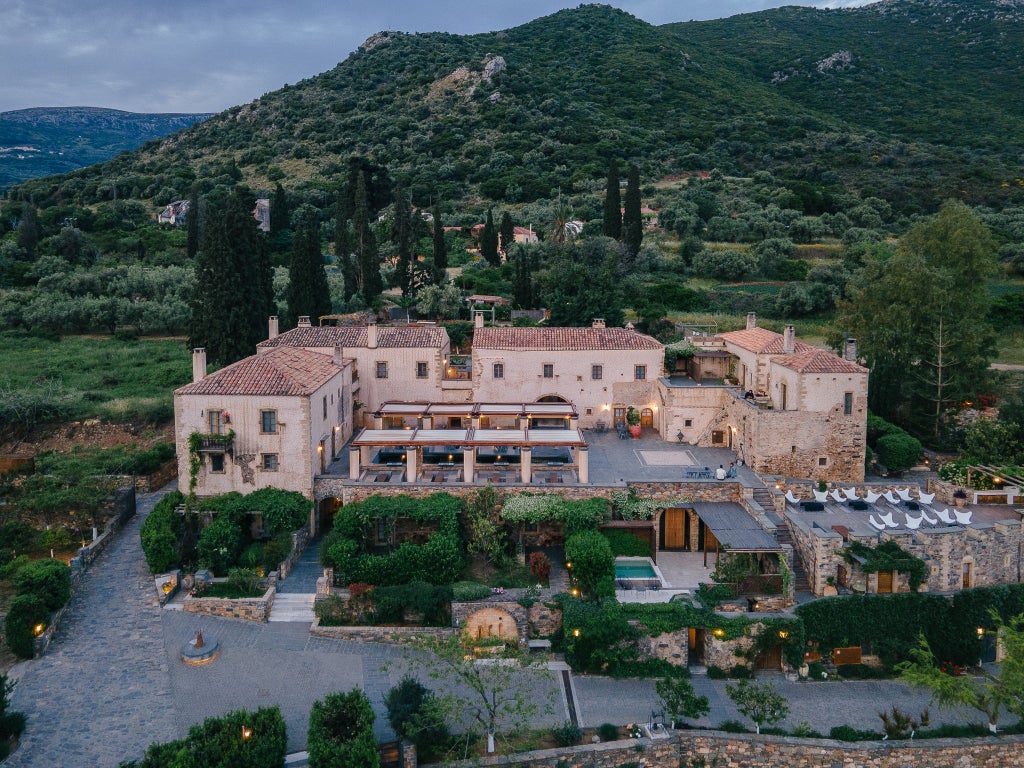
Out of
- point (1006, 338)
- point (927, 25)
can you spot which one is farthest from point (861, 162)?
point (927, 25)

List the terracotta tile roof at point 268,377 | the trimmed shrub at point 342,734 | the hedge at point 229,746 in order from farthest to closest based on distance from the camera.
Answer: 1. the terracotta tile roof at point 268,377
2. the trimmed shrub at point 342,734
3. the hedge at point 229,746

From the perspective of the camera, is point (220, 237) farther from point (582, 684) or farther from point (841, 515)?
point (841, 515)

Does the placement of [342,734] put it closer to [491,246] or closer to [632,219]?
[632,219]

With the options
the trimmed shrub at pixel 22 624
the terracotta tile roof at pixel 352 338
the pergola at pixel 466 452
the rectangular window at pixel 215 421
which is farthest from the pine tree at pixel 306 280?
the trimmed shrub at pixel 22 624

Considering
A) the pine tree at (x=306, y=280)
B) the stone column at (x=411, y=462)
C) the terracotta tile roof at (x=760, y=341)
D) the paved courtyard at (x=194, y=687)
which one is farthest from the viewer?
the pine tree at (x=306, y=280)

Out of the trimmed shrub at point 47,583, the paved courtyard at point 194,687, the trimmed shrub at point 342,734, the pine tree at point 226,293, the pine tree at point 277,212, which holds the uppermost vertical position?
the pine tree at point 277,212

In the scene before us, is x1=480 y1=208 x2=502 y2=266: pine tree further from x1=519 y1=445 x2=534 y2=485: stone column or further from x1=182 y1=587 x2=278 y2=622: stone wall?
x1=182 y1=587 x2=278 y2=622: stone wall

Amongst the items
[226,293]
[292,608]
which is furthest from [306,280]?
[292,608]

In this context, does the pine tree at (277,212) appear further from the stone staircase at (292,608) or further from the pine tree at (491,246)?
the stone staircase at (292,608)
